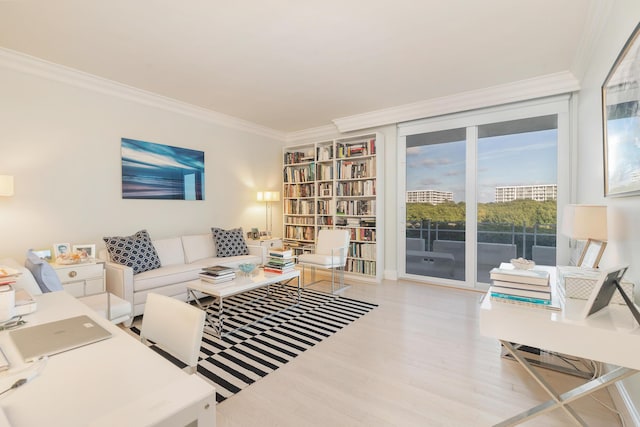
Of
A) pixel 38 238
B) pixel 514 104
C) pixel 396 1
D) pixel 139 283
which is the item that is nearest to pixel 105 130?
pixel 38 238

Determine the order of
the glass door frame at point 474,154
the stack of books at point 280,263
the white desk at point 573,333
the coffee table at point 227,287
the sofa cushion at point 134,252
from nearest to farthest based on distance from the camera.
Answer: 1. the white desk at point 573,333
2. the coffee table at point 227,287
3. the sofa cushion at point 134,252
4. the stack of books at point 280,263
5. the glass door frame at point 474,154

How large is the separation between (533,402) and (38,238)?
4.39 metres

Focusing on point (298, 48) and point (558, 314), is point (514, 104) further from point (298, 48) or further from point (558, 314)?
point (558, 314)

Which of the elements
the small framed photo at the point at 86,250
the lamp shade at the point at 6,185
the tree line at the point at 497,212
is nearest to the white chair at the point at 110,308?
the small framed photo at the point at 86,250

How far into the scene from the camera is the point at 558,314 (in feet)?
4.25

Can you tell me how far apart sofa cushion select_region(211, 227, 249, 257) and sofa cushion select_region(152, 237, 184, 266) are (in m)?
0.47

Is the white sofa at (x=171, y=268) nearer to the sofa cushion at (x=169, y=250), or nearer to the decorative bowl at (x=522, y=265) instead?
the sofa cushion at (x=169, y=250)

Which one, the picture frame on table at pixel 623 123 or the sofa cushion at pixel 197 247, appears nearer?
the picture frame on table at pixel 623 123

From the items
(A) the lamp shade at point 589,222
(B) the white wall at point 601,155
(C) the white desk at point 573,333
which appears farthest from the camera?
(A) the lamp shade at point 589,222

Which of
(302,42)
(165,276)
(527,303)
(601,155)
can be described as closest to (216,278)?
(165,276)

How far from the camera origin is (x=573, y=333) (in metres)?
1.19

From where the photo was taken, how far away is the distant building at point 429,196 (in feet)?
14.3

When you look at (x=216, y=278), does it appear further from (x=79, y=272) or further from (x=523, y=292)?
(x=523, y=292)

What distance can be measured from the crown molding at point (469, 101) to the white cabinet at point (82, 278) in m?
3.83
